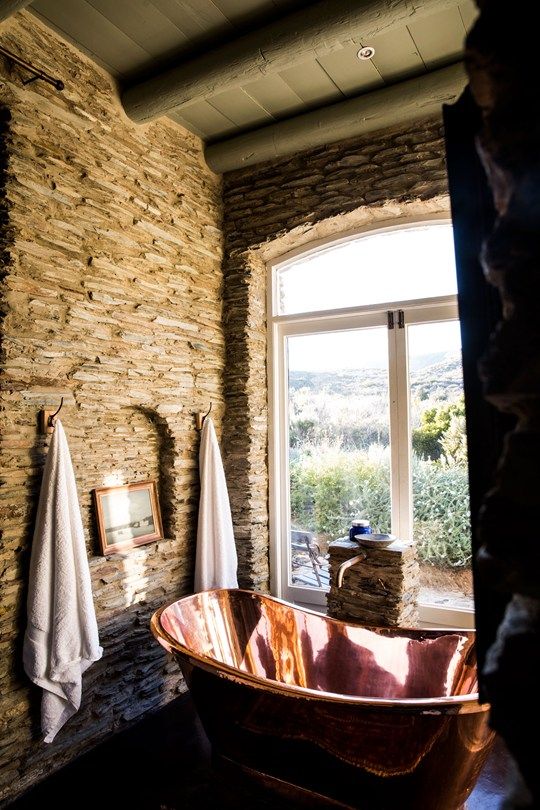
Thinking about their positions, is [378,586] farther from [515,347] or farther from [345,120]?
[345,120]

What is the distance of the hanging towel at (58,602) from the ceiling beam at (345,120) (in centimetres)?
218

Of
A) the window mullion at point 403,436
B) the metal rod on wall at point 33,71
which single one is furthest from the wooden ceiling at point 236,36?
the window mullion at point 403,436

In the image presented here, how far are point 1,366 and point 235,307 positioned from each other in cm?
168

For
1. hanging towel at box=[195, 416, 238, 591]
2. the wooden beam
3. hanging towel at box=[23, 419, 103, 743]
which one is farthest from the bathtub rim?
the wooden beam

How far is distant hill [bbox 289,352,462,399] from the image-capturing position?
9.91 feet

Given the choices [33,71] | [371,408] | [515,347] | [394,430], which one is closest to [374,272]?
[371,408]

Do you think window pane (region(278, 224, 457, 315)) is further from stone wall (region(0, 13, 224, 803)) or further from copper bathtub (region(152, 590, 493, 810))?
copper bathtub (region(152, 590, 493, 810))

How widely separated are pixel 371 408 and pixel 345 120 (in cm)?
175

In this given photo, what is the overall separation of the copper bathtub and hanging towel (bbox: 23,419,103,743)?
1.18 ft

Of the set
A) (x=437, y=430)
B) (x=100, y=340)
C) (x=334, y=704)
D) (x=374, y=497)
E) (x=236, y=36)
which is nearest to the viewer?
(x=334, y=704)

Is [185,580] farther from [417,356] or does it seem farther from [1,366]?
[417,356]

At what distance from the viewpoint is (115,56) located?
8.49 feet

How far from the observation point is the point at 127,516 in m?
2.81

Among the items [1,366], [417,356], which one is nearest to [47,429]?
→ [1,366]
